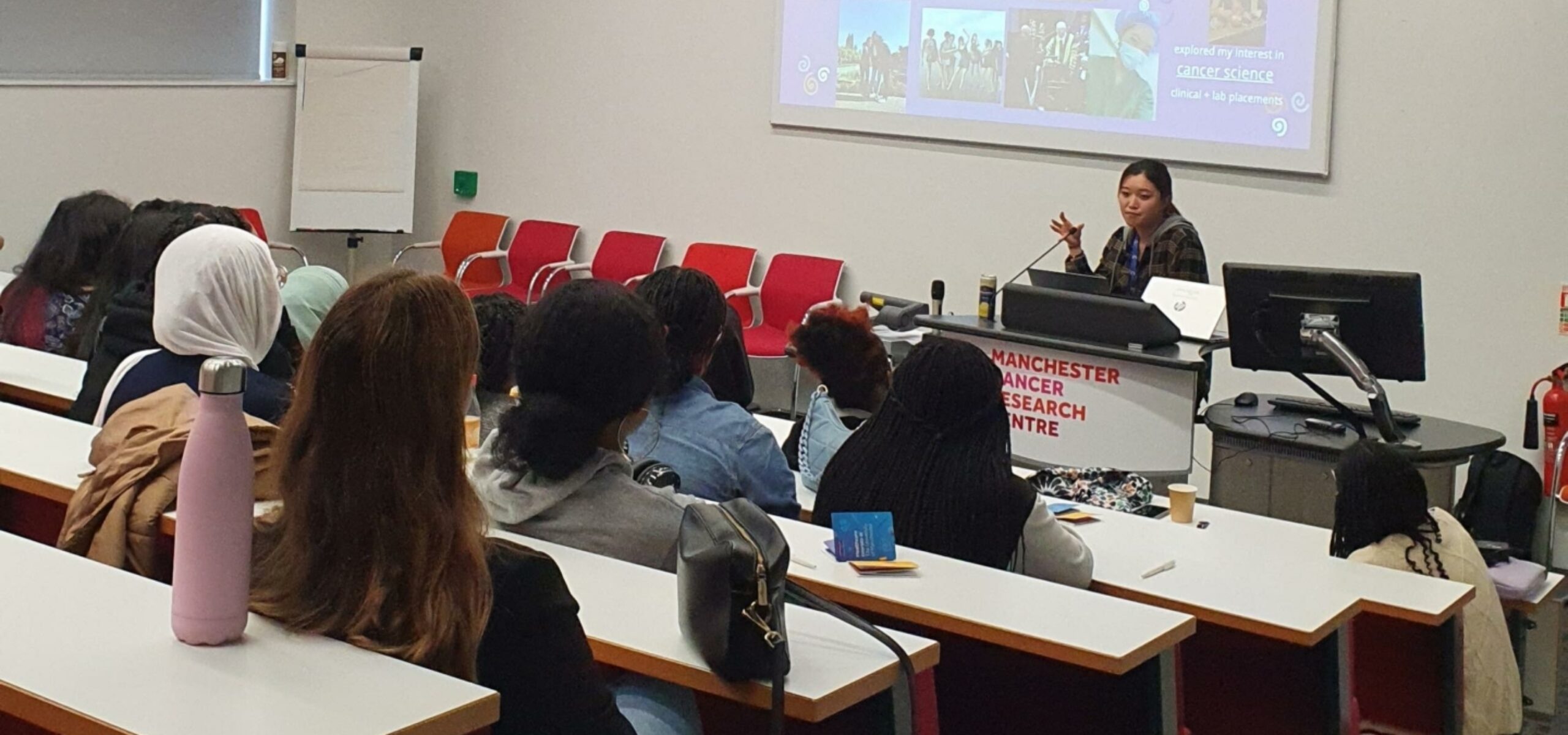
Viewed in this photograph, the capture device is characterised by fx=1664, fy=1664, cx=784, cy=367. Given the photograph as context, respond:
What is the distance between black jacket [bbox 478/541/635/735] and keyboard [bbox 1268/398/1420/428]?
3223mm

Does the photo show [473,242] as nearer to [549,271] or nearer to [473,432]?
[549,271]

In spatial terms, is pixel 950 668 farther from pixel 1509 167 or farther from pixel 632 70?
pixel 632 70

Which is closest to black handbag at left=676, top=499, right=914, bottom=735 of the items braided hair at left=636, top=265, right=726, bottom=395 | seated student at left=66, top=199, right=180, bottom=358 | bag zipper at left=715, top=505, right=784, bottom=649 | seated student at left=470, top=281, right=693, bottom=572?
bag zipper at left=715, top=505, right=784, bottom=649

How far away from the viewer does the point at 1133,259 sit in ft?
19.7

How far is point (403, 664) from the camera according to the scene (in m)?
1.77

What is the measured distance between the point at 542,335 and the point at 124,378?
4.09 feet

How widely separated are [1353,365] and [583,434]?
254 cm

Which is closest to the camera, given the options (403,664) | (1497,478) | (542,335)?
(403,664)

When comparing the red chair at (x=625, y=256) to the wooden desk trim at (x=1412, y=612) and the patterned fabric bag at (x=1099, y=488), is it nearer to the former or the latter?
the patterned fabric bag at (x=1099, y=488)

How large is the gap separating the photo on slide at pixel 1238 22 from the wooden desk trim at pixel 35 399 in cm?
436

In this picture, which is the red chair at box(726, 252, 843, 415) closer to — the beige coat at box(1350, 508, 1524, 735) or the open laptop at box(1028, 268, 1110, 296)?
the open laptop at box(1028, 268, 1110, 296)

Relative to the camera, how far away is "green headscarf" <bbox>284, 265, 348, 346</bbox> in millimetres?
4395

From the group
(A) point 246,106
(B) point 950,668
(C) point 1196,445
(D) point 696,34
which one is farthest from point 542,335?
(A) point 246,106

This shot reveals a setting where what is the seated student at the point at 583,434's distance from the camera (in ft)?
8.04
